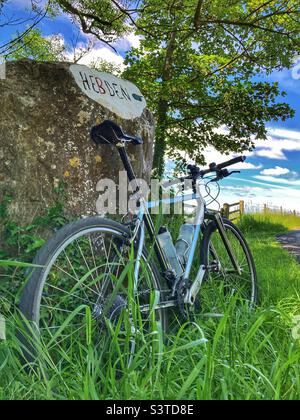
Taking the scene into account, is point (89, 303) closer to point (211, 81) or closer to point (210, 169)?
point (210, 169)

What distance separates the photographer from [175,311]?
9.87 ft

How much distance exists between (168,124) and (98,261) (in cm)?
779

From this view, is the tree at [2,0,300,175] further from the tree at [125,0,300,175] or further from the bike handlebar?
the bike handlebar

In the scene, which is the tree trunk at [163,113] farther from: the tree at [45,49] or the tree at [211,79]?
the tree at [45,49]

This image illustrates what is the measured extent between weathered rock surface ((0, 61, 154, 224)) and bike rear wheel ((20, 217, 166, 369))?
38 cm

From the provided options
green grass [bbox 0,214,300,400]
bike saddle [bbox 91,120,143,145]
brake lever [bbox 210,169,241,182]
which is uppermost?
bike saddle [bbox 91,120,143,145]

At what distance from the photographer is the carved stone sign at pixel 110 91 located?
2.96 metres

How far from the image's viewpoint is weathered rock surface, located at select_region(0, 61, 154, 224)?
2738mm

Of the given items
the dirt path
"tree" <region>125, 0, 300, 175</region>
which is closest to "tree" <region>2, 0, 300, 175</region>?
"tree" <region>125, 0, 300, 175</region>

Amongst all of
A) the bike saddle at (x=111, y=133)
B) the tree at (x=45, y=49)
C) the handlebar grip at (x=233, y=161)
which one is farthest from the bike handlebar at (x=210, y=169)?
the tree at (x=45, y=49)

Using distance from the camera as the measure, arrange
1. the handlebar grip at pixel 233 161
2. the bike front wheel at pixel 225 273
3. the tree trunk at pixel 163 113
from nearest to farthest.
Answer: the bike front wheel at pixel 225 273 → the handlebar grip at pixel 233 161 → the tree trunk at pixel 163 113

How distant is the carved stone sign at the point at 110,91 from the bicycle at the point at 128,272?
516 mm
